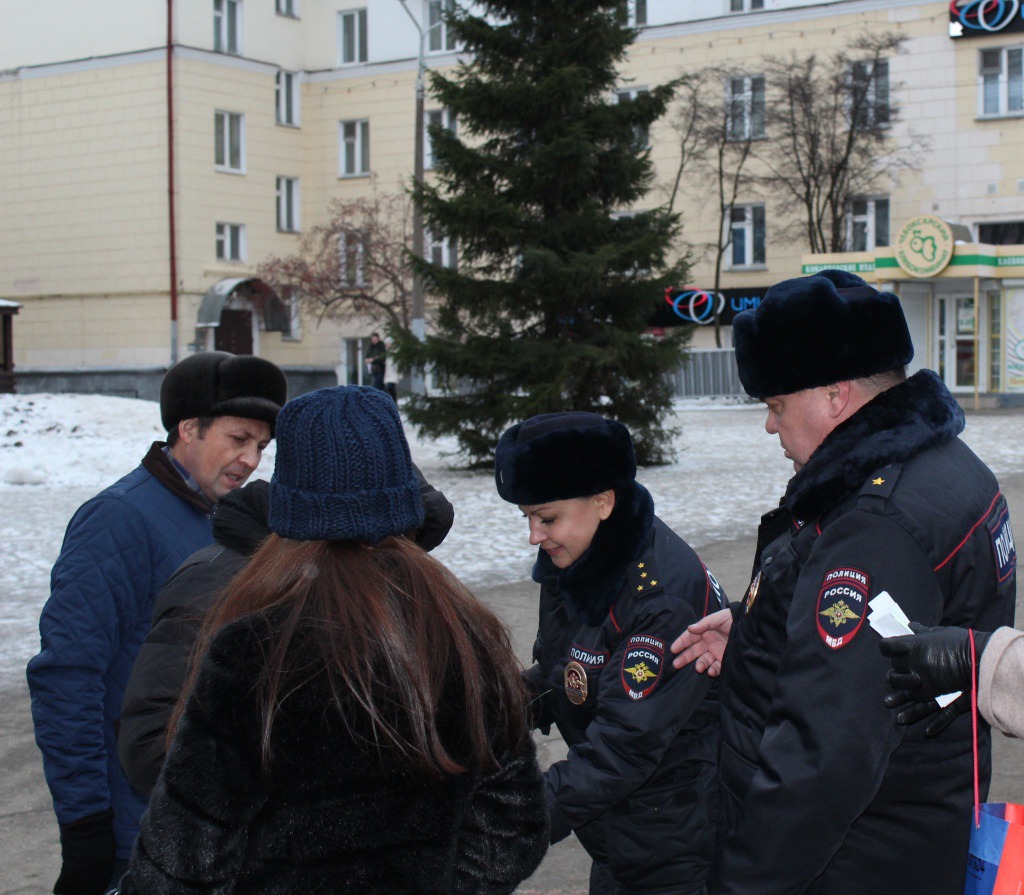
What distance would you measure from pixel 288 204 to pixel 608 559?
3689 centimetres

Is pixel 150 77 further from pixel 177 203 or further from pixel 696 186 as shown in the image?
pixel 696 186

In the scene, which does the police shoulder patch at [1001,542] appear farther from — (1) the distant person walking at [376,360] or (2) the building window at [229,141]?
(2) the building window at [229,141]

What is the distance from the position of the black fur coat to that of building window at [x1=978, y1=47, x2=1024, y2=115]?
33070 millimetres

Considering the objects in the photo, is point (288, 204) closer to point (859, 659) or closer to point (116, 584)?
point (116, 584)

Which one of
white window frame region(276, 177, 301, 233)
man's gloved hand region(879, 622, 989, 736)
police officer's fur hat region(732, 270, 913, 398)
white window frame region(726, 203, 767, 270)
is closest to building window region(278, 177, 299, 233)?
white window frame region(276, 177, 301, 233)

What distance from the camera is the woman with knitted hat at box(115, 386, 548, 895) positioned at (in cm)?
164

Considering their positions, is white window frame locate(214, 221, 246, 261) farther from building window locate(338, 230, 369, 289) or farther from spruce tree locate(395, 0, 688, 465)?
spruce tree locate(395, 0, 688, 465)

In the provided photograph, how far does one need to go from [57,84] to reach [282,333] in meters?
9.29

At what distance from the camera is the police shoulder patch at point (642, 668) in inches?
100

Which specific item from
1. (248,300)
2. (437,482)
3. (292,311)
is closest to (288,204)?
(292,311)

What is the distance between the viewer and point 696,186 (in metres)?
34.4

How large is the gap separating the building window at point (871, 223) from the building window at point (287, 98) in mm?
16719

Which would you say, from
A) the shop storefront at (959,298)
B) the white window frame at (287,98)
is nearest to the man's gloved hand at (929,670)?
the shop storefront at (959,298)

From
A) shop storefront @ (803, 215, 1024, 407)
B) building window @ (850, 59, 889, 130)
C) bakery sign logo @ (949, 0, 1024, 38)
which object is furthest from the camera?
building window @ (850, 59, 889, 130)
